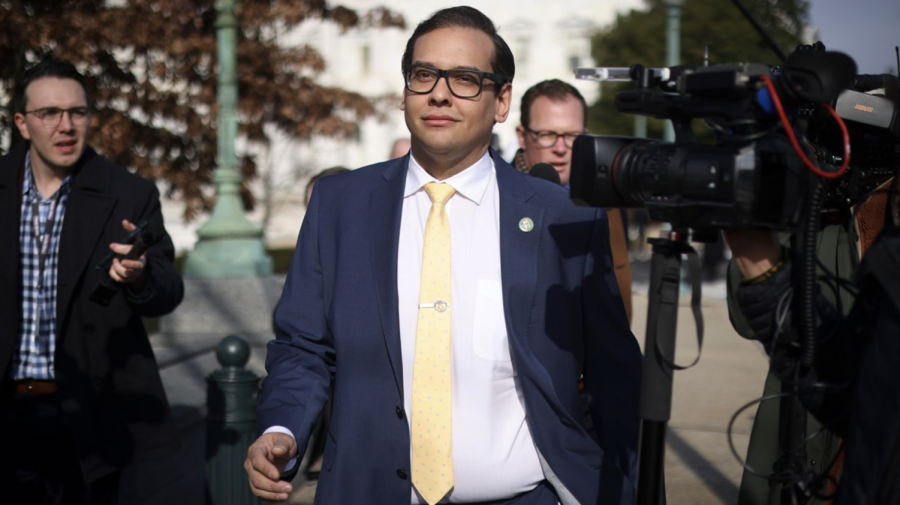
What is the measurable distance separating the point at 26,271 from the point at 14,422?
56 cm

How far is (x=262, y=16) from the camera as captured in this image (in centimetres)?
1855

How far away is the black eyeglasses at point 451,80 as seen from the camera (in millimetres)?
2840

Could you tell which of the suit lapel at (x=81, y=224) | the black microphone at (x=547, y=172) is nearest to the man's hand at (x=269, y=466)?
the suit lapel at (x=81, y=224)

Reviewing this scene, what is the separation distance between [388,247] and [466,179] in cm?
29

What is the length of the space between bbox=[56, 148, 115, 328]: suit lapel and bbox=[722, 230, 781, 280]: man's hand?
272 centimetres

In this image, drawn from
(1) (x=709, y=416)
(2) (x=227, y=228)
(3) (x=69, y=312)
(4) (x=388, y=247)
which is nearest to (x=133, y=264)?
(3) (x=69, y=312)

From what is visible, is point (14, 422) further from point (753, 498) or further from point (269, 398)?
point (753, 498)

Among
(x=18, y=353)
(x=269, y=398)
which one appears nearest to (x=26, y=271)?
(x=18, y=353)

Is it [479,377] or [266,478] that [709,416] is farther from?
[266,478]

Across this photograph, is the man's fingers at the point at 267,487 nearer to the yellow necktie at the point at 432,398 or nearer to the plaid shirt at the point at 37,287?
the yellow necktie at the point at 432,398

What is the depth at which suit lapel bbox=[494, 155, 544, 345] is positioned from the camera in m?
2.71

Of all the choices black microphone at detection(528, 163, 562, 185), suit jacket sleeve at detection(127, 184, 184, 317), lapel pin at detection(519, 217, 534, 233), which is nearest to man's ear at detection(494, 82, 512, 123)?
lapel pin at detection(519, 217, 534, 233)

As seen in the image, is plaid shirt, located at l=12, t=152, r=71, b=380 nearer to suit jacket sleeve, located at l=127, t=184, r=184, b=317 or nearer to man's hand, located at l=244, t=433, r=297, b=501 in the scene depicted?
suit jacket sleeve, located at l=127, t=184, r=184, b=317

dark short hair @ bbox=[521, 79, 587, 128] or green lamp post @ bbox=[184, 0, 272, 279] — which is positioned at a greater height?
dark short hair @ bbox=[521, 79, 587, 128]
